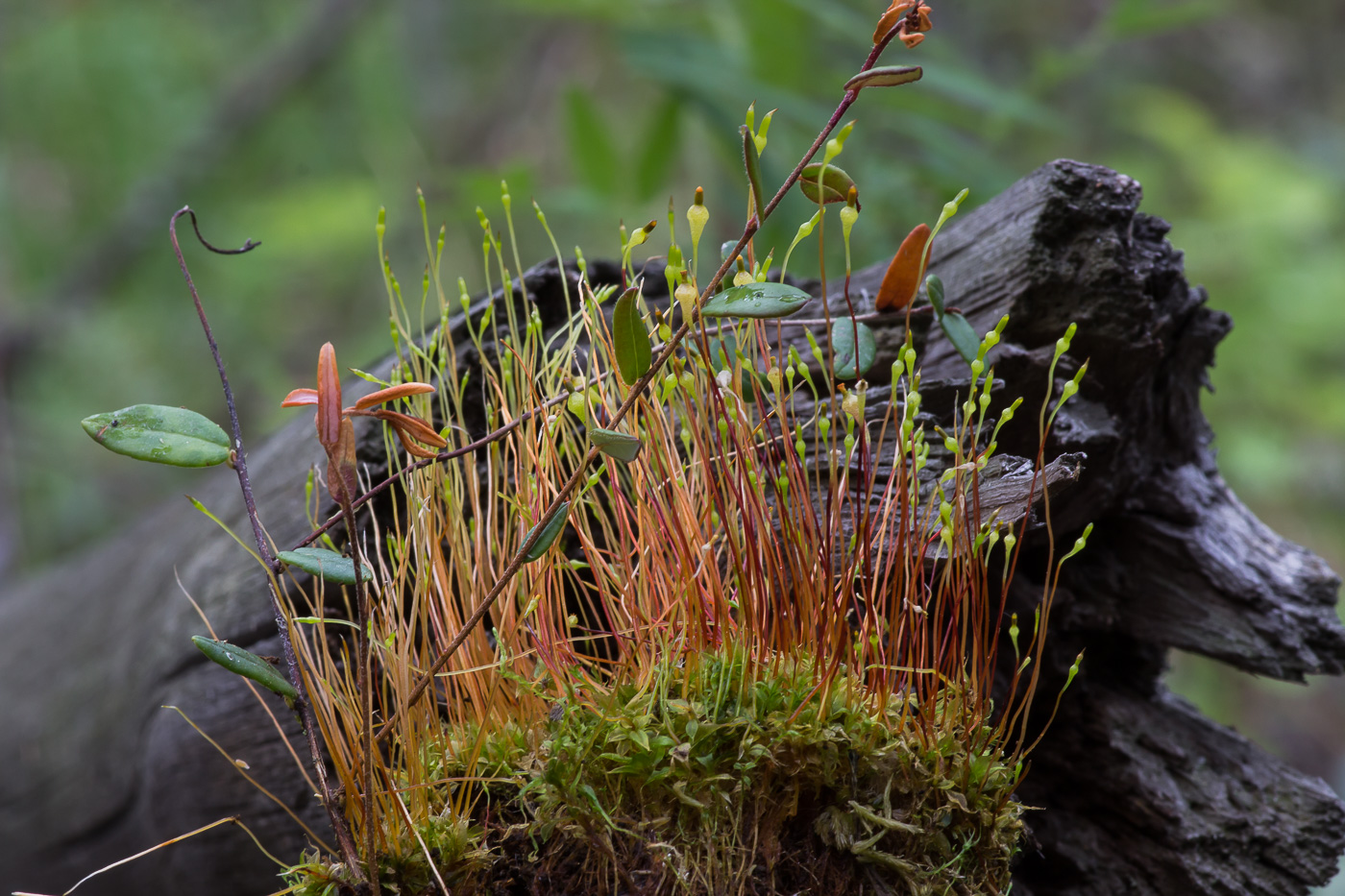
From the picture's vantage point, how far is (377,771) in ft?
2.55

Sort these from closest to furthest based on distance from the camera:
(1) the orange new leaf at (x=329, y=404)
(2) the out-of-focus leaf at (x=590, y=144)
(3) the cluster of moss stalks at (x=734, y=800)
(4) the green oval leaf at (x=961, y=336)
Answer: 1. (1) the orange new leaf at (x=329, y=404)
2. (3) the cluster of moss stalks at (x=734, y=800)
3. (4) the green oval leaf at (x=961, y=336)
4. (2) the out-of-focus leaf at (x=590, y=144)

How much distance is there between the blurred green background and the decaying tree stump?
2.55 ft

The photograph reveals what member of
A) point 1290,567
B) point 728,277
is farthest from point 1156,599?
point 728,277

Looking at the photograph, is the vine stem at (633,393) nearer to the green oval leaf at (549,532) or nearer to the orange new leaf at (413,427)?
the green oval leaf at (549,532)

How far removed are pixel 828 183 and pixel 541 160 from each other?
5.05 metres

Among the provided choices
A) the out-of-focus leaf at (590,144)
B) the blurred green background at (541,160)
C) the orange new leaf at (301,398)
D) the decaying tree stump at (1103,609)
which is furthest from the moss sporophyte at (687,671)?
the out-of-focus leaf at (590,144)

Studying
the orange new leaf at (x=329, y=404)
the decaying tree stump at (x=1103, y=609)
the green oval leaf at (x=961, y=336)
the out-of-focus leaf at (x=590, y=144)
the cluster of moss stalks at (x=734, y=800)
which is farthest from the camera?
the out-of-focus leaf at (x=590, y=144)

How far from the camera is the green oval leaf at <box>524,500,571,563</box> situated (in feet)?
2.21

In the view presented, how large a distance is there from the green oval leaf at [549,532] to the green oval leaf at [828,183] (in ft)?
1.12

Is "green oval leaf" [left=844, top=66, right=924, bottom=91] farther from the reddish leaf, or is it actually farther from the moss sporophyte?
the reddish leaf

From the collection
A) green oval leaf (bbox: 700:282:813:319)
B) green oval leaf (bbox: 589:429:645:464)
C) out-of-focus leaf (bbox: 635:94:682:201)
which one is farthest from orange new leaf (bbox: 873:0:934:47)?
out-of-focus leaf (bbox: 635:94:682:201)

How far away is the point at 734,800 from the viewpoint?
28.4 inches

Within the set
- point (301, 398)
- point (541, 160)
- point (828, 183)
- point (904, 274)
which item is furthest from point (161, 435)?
point (541, 160)

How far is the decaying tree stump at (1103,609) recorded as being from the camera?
Answer: 978 mm
